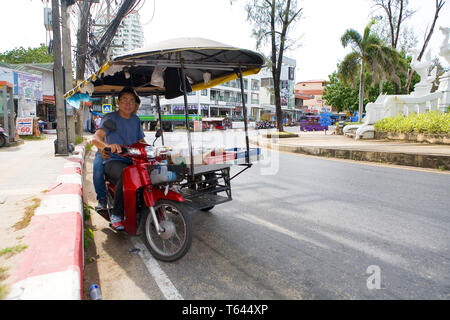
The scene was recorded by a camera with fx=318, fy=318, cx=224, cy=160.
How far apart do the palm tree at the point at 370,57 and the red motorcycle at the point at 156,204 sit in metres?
25.2

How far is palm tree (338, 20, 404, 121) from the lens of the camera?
2412cm

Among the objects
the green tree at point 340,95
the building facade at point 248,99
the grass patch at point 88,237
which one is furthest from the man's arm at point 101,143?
the green tree at point 340,95

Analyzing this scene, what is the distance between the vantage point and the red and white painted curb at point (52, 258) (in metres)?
2.04

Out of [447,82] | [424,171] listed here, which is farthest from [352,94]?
[424,171]

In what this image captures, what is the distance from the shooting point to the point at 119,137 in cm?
401

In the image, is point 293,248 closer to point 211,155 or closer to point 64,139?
point 211,155

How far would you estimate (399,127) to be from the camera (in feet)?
46.3

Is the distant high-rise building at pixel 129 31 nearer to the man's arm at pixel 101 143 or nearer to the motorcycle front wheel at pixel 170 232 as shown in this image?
the man's arm at pixel 101 143

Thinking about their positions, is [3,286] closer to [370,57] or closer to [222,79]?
[222,79]

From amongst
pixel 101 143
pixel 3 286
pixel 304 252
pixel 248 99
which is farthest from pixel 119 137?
pixel 248 99

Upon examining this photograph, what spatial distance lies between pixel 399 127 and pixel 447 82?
11.5ft

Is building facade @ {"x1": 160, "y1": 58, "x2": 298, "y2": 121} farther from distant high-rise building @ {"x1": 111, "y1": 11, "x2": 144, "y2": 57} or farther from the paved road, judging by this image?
the paved road

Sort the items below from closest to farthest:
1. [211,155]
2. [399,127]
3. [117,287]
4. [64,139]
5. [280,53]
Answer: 1. [117,287]
2. [211,155]
3. [64,139]
4. [399,127]
5. [280,53]
